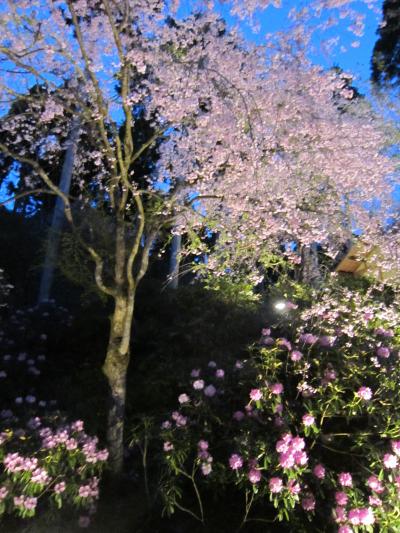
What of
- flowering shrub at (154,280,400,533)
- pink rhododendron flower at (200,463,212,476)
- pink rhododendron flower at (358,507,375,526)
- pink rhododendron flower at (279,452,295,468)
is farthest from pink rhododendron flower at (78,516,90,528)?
pink rhododendron flower at (358,507,375,526)

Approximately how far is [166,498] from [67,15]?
15.5 ft

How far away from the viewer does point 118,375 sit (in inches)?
150

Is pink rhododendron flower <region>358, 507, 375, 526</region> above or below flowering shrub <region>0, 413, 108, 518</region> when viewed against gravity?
below

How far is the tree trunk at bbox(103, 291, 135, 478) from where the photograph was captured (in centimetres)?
368

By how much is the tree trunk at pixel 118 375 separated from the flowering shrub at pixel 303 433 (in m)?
0.47

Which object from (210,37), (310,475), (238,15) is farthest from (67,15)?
(310,475)

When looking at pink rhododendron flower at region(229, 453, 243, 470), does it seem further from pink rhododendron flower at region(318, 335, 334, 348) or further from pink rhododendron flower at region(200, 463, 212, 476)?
pink rhododendron flower at region(318, 335, 334, 348)

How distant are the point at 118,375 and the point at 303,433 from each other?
5.24 ft

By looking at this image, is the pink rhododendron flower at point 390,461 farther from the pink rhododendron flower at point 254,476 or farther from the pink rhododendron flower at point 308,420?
the pink rhododendron flower at point 254,476

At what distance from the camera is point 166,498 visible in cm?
307

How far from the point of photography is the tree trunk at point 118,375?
3680 millimetres

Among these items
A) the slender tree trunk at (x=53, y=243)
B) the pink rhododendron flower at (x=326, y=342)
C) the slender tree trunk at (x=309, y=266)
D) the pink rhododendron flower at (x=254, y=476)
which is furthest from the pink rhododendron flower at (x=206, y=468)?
the slender tree trunk at (x=53, y=243)

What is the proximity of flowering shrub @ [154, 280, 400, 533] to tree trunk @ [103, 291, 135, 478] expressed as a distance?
47 cm

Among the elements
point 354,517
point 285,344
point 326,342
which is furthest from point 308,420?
point 326,342
